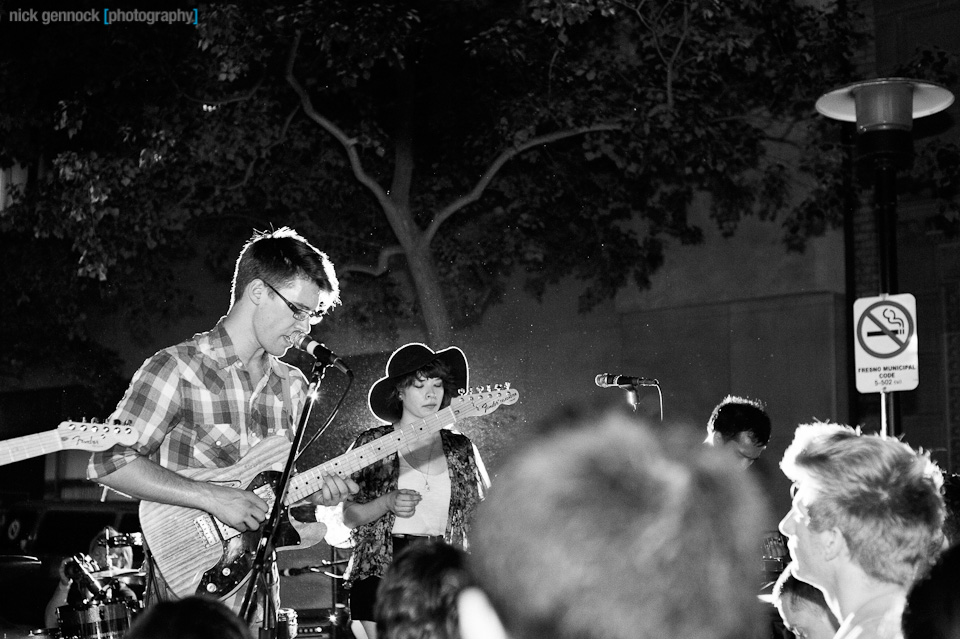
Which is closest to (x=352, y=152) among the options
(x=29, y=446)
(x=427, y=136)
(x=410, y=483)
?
(x=427, y=136)

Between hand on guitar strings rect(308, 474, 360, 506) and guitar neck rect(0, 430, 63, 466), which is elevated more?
guitar neck rect(0, 430, 63, 466)

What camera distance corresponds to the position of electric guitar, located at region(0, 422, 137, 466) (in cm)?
426

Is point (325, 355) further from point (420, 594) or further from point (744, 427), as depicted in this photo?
point (744, 427)

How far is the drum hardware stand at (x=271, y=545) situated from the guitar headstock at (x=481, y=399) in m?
1.55

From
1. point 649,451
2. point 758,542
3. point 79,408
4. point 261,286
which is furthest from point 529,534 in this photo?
point 79,408

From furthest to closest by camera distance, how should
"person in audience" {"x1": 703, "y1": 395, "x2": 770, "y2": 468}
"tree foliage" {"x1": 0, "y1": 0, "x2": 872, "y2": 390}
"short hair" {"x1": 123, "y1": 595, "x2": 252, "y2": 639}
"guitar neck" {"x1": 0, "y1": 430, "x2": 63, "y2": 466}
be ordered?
"tree foliage" {"x1": 0, "y1": 0, "x2": 872, "y2": 390}
"person in audience" {"x1": 703, "y1": 395, "x2": 770, "y2": 468}
"guitar neck" {"x1": 0, "y1": 430, "x2": 63, "y2": 466}
"short hair" {"x1": 123, "y1": 595, "x2": 252, "y2": 639}

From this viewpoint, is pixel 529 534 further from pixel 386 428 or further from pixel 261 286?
pixel 386 428

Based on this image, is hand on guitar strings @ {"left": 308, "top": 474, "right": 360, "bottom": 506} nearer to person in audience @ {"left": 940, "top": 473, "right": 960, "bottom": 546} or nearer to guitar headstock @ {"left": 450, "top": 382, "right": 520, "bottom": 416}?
guitar headstock @ {"left": 450, "top": 382, "right": 520, "bottom": 416}

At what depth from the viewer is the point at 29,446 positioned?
14.8 feet

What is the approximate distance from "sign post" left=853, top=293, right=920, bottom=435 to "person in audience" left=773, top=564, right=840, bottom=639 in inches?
165


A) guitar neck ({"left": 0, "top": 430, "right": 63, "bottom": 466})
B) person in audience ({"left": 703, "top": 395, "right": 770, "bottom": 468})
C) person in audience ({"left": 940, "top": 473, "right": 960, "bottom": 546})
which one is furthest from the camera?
person in audience ({"left": 703, "top": 395, "right": 770, "bottom": 468})

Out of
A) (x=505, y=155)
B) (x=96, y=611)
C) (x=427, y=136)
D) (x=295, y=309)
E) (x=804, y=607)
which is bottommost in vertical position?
(x=96, y=611)

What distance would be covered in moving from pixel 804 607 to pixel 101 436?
2564 mm

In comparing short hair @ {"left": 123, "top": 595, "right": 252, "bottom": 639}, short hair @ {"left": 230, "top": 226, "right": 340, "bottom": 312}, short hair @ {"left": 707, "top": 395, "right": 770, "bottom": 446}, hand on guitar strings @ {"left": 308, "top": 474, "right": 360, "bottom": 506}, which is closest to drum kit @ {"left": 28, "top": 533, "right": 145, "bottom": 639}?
hand on guitar strings @ {"left": 308, "top": 474, "right": 360, "bottom": 506}
